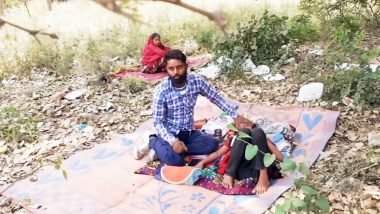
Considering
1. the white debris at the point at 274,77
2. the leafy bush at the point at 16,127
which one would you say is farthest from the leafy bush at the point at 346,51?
the leafy bush at the point at 16,127

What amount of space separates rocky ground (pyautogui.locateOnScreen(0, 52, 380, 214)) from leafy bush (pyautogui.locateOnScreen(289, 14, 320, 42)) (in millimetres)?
962

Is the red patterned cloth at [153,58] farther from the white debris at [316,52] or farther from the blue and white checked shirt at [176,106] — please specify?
the blue and white checked shirt at [176,106]

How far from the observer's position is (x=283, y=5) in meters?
7.50

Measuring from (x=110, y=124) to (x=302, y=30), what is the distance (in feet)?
9.99

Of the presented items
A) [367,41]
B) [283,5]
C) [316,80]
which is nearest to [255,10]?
[283,5]

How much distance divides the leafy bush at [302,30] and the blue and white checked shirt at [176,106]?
9.23 ft

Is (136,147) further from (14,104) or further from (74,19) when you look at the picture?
(74,19)

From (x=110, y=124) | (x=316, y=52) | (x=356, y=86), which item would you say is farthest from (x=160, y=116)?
(x=316, y=52)

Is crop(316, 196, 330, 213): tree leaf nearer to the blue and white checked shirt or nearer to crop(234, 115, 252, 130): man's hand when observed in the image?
crop(234, 115, 252, 130): man's hand

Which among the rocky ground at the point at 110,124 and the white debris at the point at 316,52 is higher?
the white debris at the point at 316,52

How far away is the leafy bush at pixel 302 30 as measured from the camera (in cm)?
609

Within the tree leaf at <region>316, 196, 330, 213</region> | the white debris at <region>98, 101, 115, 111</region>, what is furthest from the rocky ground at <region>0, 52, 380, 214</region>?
the tree leaf at <region>316, 196, 330, 213</region>

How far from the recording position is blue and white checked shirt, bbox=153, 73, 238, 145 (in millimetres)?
3482

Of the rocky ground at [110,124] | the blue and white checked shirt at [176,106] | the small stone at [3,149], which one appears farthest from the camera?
the small stone at [3,149]
